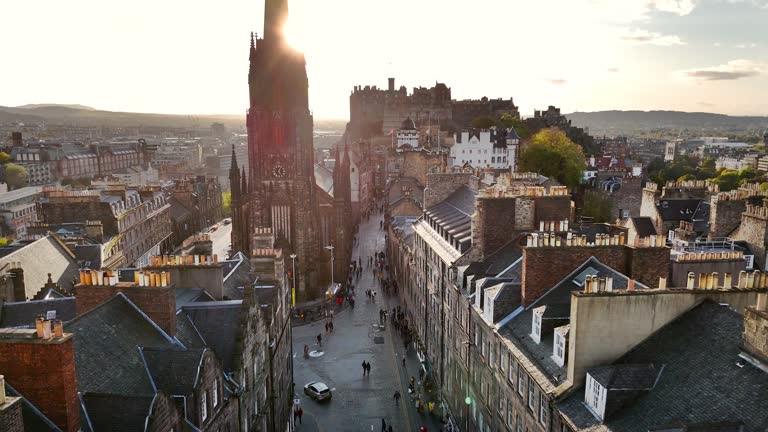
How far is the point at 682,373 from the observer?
1628 centimetres

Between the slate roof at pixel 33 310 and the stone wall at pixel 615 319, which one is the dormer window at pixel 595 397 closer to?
the stone wall at pixel 615 319

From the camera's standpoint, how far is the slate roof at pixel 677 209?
52588mm

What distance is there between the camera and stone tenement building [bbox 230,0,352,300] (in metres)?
60.6

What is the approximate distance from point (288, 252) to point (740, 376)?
50.2 m

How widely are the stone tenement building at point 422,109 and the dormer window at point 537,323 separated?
5111 inches

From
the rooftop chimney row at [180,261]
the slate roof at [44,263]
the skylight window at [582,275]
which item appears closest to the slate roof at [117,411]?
the rooftop chimney row at [180,261]

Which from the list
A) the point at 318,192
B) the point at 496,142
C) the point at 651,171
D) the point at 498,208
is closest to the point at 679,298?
the point at 498,208

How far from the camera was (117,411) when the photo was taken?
49.0 feet

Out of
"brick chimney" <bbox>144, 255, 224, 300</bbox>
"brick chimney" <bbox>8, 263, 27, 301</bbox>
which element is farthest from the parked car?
"brick chimney" <bbox>8, 263, 27, 301</bbox>

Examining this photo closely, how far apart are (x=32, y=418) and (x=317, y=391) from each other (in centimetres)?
2494

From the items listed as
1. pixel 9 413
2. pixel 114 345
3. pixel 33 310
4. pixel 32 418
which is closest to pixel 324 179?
pixel 33 310

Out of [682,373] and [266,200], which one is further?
[266,200]

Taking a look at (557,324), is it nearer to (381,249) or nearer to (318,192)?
(318,192)

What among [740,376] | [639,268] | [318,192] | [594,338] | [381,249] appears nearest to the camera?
[740,376]
